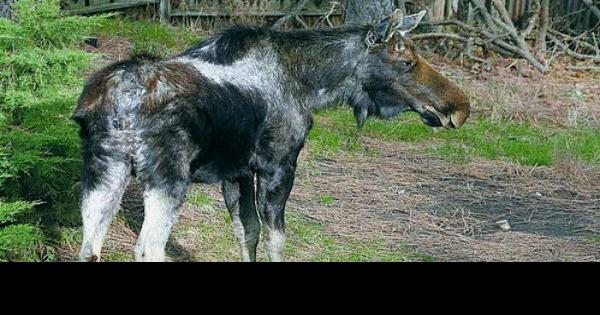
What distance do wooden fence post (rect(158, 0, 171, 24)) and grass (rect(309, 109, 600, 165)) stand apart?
555 centimetres

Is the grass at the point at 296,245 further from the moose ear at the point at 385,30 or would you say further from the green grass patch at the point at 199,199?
the moose ear at the point at 385,30

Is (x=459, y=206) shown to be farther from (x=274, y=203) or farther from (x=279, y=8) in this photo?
(x=279, y=8)

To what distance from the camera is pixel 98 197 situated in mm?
5031

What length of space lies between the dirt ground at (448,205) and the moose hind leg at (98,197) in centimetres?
174

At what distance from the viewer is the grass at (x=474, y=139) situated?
34.7 ft

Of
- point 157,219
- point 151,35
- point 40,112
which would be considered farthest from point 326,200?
point 151,35

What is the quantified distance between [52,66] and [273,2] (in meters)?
10.9

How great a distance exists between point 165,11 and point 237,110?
1132 centimetres

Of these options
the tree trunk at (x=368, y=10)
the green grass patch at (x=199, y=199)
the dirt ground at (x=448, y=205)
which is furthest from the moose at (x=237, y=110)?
the tree trunk at (x=368, y=10)
